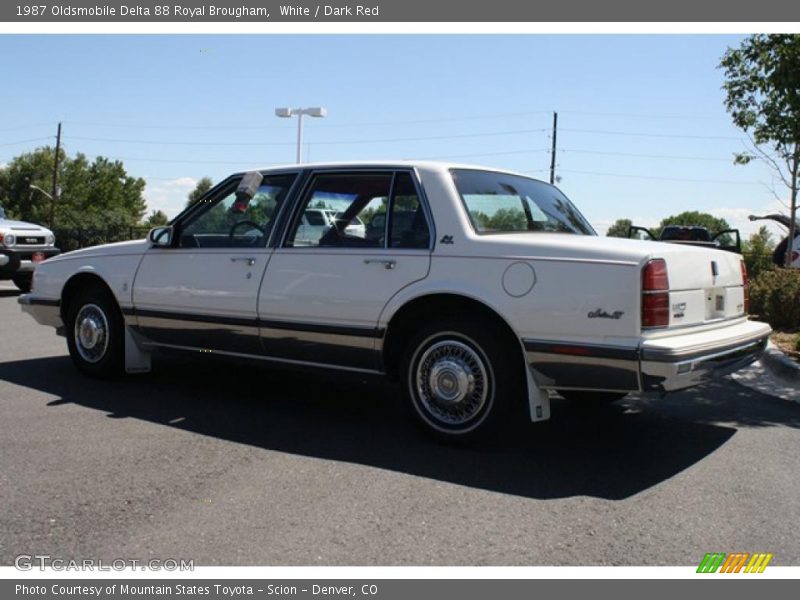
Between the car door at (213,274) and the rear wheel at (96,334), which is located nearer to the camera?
the car door at (213,274)

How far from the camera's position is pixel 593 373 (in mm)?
4238

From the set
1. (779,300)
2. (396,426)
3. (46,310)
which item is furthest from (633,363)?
(779,300)

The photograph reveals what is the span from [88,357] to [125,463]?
8.23ft

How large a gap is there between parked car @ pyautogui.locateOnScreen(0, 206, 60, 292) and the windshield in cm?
1168

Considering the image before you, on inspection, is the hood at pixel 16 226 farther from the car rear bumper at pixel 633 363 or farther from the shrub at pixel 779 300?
the car rear bumper at pixel 633 363

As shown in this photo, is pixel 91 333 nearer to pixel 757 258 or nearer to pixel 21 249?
pixel 21 249

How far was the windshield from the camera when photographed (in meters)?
4.91

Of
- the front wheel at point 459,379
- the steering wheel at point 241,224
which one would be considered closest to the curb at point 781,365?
the front wheel at point 459,379

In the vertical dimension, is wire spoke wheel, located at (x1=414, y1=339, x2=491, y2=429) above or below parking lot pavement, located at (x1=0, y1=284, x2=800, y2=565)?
above

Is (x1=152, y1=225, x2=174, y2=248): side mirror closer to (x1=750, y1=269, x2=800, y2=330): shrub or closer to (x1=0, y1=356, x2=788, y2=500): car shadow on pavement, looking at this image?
(x1=0, y1=356, x2=788, y2=500): car shadow on pavement

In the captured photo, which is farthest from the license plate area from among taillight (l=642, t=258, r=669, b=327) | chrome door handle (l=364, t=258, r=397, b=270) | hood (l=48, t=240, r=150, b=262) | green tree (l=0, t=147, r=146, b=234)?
green tree (l=0, t=147, r=146, b=234)

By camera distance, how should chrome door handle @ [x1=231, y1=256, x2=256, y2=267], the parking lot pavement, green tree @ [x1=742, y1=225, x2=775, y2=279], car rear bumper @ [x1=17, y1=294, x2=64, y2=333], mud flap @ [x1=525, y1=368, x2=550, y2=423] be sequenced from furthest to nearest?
green tree @ [x1=742, y1=225, x2=775, y2=279] → car rear bumper @ [x1=17, y1=294, x2=64, y2=333] → chrome door handle @ [x1=231, y1=256, x2=256, y2=267] → mud flap @ [x1=525, y1=368, x2=550, y2=423] → the parking lot pavement

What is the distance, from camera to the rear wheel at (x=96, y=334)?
20.9 ft

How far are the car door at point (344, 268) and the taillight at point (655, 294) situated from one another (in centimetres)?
129
